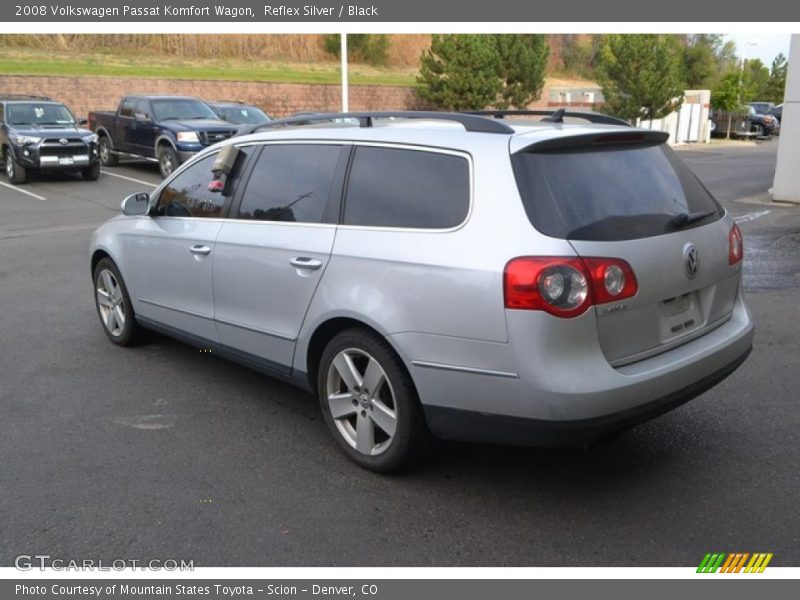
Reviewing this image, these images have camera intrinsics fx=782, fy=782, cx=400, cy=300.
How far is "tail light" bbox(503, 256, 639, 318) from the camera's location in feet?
10.5

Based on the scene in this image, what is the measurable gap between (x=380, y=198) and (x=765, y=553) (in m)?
2.33

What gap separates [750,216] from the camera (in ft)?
42.0

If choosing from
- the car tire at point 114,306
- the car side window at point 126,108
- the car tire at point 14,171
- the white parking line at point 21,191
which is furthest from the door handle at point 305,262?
the car side window at point 126,108

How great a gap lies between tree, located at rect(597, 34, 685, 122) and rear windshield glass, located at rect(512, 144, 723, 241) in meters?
31.1

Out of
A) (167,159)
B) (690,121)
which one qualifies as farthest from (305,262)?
(690,121)

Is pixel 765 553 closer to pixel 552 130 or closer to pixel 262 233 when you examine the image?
pixel 552 130

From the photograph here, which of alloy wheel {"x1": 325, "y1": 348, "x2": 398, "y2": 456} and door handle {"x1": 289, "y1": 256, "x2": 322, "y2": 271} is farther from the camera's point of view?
door handle {"x1": 289, "y1": 256, "x2": 322, "y2": 271}

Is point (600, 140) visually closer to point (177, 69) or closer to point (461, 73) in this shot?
point (461, 73)

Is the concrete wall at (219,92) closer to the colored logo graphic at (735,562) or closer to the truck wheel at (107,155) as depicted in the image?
the truck wheel at (107,155)

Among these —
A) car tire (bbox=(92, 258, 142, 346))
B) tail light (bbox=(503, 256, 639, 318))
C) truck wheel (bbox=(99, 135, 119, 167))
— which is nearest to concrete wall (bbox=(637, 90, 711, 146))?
truck wheel (bbox=(99, 135, 119, 167))

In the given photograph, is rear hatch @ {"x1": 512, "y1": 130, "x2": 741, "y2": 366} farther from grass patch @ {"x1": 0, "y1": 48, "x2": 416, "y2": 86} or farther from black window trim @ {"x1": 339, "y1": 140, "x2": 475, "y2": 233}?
grass patch @ {"x1": 0, "y1": 48, "x2": 416, "y2": 86}

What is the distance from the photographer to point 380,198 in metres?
3.89
